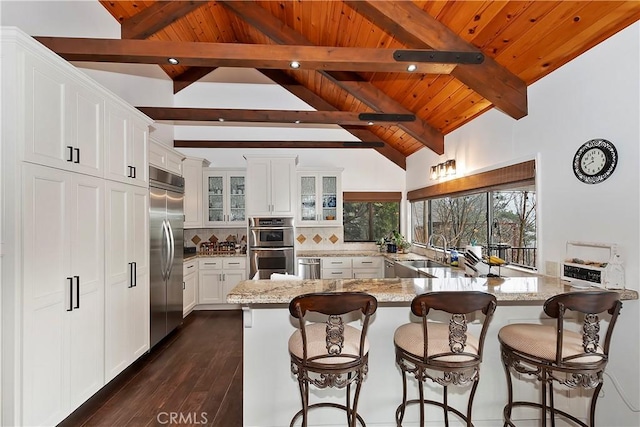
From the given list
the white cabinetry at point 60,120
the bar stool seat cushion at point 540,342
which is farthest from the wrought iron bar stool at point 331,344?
the white cabinetry at point 60,120

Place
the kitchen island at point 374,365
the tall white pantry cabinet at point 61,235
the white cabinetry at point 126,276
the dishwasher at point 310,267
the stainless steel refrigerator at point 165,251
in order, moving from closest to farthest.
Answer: the tall white pantry cabinet at point 61,235, the kitchen island at point 374,365, the white cabinetry at point 126,276, the stainless steel refrigerator at point 165,251, the dishwasher at point 310,267

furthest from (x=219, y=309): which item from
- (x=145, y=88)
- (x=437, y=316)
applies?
(x=437, y=316)

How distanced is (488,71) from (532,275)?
71.7 inches

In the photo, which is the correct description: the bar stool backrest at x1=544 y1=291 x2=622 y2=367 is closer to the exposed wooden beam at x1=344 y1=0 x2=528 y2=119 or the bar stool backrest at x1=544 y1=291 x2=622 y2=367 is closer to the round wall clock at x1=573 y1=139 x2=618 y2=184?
the round wall clock at x1=573 y1=139 x2=618 y2=184

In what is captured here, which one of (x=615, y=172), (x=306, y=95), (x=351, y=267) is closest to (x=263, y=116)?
(x=306, y=95)

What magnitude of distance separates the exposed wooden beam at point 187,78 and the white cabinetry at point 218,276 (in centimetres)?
305

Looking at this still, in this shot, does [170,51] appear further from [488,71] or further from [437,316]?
[437,316]

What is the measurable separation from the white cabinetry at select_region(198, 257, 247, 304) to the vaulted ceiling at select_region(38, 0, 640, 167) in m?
2.30

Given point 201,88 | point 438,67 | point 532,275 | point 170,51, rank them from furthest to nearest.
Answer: point 201,88 < point 532,275 < point 438,67 < point 170,51

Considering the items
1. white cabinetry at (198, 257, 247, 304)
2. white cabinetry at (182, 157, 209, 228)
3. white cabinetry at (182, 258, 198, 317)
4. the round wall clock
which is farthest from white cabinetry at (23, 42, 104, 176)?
the round wall clock

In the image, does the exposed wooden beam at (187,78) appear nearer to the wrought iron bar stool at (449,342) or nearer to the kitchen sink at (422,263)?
the kitchen sink at (422,263)

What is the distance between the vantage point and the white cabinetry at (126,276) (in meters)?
2.56

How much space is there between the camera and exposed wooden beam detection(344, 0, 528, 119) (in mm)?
2359

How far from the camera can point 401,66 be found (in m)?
2.40
